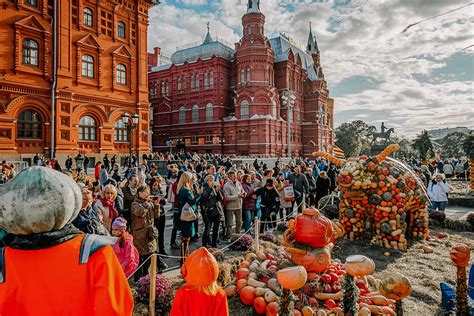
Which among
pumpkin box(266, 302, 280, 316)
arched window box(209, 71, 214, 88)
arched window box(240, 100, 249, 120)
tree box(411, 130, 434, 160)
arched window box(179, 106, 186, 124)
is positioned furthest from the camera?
arched window box(179, 106, 186, 124)

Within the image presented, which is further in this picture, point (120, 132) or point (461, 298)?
point (120, 132)

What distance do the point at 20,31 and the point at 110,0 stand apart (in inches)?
315

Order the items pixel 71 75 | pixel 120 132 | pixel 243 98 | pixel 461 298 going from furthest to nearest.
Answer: pixel 243 98 → pixel 120 132 → pixel 71 75 → pixel 461 298

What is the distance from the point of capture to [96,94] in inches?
985

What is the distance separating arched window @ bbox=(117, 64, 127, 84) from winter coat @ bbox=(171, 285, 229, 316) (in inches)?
1095

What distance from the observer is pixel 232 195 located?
8289 millimetres

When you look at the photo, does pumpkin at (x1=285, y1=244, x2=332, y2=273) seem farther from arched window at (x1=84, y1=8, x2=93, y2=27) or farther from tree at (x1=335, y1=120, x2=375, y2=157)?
tree at (x1=335, y1=120, x2=375, y2=157)

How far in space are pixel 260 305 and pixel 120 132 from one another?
86.0 feet

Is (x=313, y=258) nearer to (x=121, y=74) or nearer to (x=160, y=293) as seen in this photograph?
(x=160, y=293)

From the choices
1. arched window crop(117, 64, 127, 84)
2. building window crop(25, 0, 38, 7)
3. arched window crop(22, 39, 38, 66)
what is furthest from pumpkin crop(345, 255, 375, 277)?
arched window crop(117, 64, 127, 84)

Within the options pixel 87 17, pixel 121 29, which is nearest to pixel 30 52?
pixel 87 17

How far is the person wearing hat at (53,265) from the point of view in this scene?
5.44 ft

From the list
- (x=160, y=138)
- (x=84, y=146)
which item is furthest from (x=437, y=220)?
(x=160, y=138)

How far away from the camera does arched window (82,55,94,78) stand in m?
24.7
